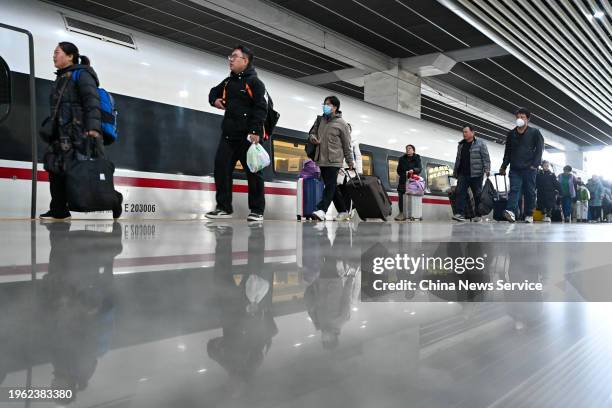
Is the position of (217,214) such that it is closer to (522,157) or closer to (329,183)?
(329,183)

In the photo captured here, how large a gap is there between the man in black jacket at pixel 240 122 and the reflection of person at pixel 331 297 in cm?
352

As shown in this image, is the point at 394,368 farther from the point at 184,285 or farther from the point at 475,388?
the point at 184,285

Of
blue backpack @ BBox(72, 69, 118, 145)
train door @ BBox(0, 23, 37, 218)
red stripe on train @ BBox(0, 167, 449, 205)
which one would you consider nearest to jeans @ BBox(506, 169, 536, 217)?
red stripe on train @ BBox(0, 167, 449, 205)

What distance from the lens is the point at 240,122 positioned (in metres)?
4.82

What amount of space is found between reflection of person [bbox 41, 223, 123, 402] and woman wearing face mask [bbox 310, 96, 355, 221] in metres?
4.73

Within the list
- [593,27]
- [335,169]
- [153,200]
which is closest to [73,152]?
[153,200]

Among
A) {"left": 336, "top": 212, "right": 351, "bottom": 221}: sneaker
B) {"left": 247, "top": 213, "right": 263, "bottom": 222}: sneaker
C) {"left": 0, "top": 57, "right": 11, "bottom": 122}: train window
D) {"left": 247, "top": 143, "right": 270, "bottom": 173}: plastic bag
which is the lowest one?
{"left": 336, "top": 212, "right": 351, "bottom": 221}: sneaker

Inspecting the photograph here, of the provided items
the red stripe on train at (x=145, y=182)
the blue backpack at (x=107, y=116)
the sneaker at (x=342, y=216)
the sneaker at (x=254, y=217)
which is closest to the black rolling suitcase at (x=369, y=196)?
the sneaker at (x=342, y=216)

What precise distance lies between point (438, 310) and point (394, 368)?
11.0 inches

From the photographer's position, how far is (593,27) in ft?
35.5

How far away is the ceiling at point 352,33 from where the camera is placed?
419 inches

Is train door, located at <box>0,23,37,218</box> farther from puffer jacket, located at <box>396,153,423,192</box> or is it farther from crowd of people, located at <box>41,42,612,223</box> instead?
puffer jacket, located at <box>396,153,423,192</box>

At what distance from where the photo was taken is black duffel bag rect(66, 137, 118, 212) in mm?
3832

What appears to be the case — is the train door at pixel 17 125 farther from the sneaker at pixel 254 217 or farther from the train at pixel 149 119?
the sneaker at pixel 254 217
